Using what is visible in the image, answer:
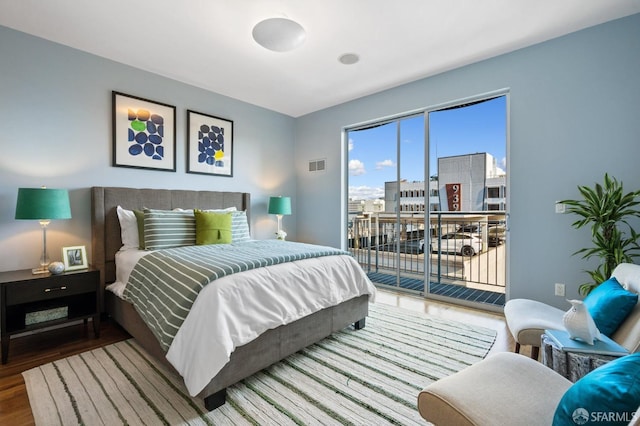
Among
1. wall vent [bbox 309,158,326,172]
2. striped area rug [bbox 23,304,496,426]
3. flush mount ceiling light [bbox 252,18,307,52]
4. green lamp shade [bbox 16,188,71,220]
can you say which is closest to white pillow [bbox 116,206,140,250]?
green lamp shade [bbox 16,188,71,220]

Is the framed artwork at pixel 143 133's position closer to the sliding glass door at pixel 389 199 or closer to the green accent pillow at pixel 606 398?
the sliding glass door at pixel 389 199

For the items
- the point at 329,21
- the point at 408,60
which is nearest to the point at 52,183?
the point at 329,21

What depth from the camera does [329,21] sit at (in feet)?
8.39

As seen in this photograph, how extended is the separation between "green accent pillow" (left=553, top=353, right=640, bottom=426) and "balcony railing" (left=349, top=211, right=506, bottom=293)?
3.04 metres

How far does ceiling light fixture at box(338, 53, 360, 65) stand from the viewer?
3.14 m

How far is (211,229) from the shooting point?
3139 mm

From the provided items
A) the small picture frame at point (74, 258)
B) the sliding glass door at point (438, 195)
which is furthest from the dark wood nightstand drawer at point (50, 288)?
the sliding glass door at point (438, 195)

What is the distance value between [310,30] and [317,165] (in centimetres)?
241

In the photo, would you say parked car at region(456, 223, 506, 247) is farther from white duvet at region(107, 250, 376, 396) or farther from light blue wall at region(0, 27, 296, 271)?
light blue wall at region(0, 27, 296, 271)

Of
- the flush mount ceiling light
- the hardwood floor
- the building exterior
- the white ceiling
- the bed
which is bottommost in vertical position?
the hardwood floor

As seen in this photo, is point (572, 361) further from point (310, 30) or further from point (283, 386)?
point (310, 30)

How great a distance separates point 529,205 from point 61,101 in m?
4.80

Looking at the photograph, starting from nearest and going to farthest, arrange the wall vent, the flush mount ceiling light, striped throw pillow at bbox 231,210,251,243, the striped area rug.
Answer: the striped area rug
the flush mount ceiling light
striped throw pillow at bbox 231,210,251,243
the wall vent

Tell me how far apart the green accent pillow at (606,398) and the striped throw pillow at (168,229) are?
3037 mm
